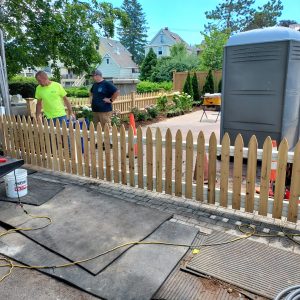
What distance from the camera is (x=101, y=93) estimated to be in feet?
20.7

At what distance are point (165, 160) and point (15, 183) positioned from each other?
2114 millimetres

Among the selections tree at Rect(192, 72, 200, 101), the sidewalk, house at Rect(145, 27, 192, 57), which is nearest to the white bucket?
the sidewalk

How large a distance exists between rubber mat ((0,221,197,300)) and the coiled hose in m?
0.89

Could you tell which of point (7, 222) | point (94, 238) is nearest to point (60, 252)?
point (94, 238)

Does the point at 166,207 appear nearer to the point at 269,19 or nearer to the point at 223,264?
the point at 223,264

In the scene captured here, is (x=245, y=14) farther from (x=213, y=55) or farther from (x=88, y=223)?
(x=88, y=223)

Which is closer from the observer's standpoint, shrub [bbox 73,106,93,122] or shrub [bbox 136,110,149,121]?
shrub [bbox 73,106,93,122]

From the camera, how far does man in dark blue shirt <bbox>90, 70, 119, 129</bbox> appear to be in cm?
628

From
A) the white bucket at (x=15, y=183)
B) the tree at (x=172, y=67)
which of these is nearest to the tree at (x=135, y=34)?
the tree at (x=172, y=67)

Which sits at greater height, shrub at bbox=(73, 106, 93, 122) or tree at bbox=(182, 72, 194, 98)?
tree at bbox=(182, 72, 194, 98)

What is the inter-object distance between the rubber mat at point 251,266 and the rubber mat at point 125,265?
0.86 ft

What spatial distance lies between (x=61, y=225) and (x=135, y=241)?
0.94 m

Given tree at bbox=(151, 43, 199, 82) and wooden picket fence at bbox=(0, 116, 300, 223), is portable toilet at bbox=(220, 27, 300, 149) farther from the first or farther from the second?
tree at bbox=(151, 43, 199, 82)

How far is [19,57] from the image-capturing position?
7902 mm
